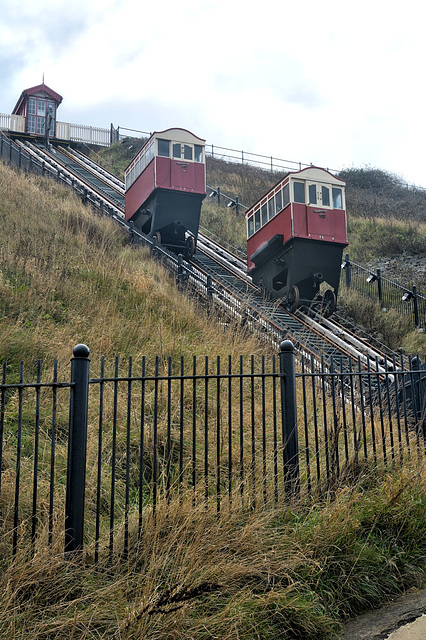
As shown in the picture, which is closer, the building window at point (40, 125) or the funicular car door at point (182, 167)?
the funicular car door at point (182, 167)

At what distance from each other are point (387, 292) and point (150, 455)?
15.6 m

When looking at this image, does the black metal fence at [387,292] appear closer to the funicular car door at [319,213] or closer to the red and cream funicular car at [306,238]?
the red and cream funicular car at [306,238]

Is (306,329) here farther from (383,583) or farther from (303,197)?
(383,583)

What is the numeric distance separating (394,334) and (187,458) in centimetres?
1258

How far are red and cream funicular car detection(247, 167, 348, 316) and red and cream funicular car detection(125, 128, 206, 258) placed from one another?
317cm

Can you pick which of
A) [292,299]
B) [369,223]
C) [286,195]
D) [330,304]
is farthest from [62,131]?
[330,304]

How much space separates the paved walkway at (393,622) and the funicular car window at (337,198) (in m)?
15.8

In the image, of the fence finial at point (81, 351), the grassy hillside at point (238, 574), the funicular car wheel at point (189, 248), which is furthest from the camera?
the funicular car wheel at point (189, 248)

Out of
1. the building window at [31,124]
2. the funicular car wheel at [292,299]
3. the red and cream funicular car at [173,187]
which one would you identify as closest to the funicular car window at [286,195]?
the funicular car wheel at [292,299]

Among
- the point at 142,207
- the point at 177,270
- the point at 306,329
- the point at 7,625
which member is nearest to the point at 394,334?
the point at 306,329

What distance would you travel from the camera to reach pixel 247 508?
170 inches

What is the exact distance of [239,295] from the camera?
16469 mm

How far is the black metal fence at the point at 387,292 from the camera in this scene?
58.5ft

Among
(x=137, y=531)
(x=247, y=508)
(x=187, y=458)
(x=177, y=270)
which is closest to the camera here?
(x=137, y=531)
